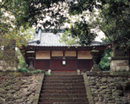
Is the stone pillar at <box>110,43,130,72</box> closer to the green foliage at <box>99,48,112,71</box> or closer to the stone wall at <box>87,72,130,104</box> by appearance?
the stone wall at <box>87,72,130,104</box>

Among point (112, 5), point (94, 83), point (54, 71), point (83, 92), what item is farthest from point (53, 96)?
point (54, 71)

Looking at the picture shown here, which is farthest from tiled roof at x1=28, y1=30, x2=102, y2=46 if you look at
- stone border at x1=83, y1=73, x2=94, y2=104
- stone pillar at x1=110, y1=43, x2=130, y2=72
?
stone border at x1=83, y1=73, x2=94, y2=104

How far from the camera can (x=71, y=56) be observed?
20000 mm

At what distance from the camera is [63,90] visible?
10922 mm

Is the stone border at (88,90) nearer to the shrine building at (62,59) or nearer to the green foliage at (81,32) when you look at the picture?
the green foliage at (81,32)

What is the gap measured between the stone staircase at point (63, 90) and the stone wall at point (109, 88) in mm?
610

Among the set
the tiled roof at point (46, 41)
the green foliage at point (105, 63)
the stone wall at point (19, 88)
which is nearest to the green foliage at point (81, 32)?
the stone wall at point (19, 88)

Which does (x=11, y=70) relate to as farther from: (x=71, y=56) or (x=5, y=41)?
(x=71, y=56)

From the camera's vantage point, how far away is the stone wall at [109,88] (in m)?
9.90

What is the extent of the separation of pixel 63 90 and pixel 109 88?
2.56 meters

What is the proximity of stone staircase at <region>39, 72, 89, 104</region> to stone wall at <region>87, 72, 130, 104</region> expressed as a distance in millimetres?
610

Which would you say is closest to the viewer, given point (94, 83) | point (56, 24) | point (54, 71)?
point (56, 24)

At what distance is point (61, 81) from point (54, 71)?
7571 mm

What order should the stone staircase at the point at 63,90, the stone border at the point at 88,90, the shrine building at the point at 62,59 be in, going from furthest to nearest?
1. the shrine building at the point at 62,59
2. the stone staircase at the point at 63,90
3. the stone border at the point at 88,90
